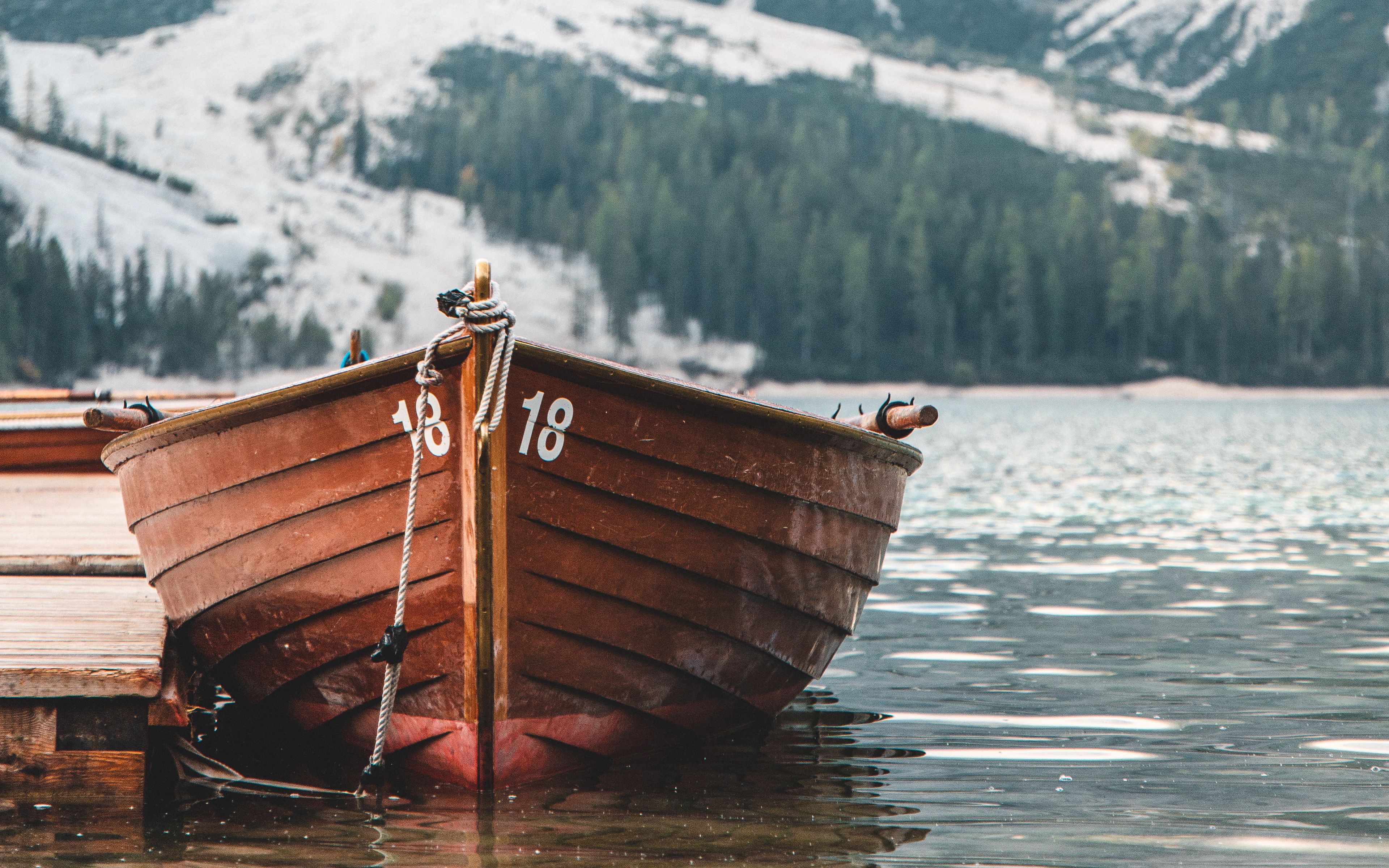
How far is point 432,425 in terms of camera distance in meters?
5.66

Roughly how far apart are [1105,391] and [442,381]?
115m

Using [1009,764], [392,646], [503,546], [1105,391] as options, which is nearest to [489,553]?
[503,546]

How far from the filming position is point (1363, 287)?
124m

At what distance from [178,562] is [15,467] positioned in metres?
8.35

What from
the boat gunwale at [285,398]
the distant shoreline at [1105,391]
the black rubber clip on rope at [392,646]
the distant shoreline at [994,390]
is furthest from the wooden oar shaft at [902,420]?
the distant shoreline at [1105,391]

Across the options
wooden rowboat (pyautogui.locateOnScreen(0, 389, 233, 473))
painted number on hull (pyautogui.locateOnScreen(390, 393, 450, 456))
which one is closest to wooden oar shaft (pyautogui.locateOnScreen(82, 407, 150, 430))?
painted number on hull (pyautogui.locateOnScreen(390, 393, 450, 456))

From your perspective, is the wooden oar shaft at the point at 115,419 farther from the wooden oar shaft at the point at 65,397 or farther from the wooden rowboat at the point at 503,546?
the wooden oar shaft at the point at 65,397

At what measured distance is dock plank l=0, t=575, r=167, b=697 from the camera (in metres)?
5.81

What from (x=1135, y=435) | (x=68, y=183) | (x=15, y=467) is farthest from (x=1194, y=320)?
(x=15, y=467)

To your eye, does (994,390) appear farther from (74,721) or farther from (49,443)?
(74,721)

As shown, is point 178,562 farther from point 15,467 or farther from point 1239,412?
point 1239,412

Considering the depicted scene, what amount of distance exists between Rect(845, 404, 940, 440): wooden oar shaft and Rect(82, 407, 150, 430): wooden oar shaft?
3.36m

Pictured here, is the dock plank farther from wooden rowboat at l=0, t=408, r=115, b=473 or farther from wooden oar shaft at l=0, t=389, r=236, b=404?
wooden oar shaft at l=0, t=389, r=236, b=404

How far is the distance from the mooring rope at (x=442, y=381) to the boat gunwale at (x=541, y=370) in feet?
0.19
